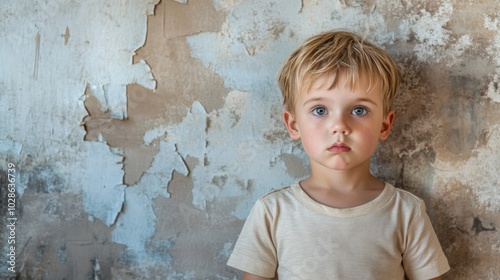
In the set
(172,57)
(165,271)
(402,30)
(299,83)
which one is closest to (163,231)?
(165,271)

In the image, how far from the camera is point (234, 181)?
2219 millimetres

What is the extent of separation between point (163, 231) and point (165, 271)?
164 mm

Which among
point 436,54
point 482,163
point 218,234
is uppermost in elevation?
point 436,54

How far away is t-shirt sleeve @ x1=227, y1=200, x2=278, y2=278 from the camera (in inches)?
77.0

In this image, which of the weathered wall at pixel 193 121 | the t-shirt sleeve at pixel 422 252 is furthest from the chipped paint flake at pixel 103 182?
the t-shirt sleeve at pixel 422 252

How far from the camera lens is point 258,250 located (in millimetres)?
1963

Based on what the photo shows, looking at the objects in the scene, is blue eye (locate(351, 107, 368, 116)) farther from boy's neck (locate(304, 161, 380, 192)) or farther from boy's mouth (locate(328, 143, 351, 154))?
boy's neck (locate(304, 161, 380, 192))

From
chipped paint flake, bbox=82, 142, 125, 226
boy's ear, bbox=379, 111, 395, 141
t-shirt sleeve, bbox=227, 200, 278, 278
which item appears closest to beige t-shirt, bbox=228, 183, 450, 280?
t-shirt sleeve, bbox=227, 200, 278, 278

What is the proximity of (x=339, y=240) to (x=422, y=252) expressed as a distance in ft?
0.99

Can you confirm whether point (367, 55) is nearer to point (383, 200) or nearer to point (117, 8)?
point (383, 200)

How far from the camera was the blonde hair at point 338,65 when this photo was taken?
1.86m

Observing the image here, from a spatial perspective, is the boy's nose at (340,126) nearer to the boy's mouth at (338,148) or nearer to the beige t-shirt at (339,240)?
the boy's mouth at (338,148)

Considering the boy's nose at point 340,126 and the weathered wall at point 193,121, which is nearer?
the boy's nose at point 340,126

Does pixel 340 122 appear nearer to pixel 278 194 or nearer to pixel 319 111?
pixel 319 111
